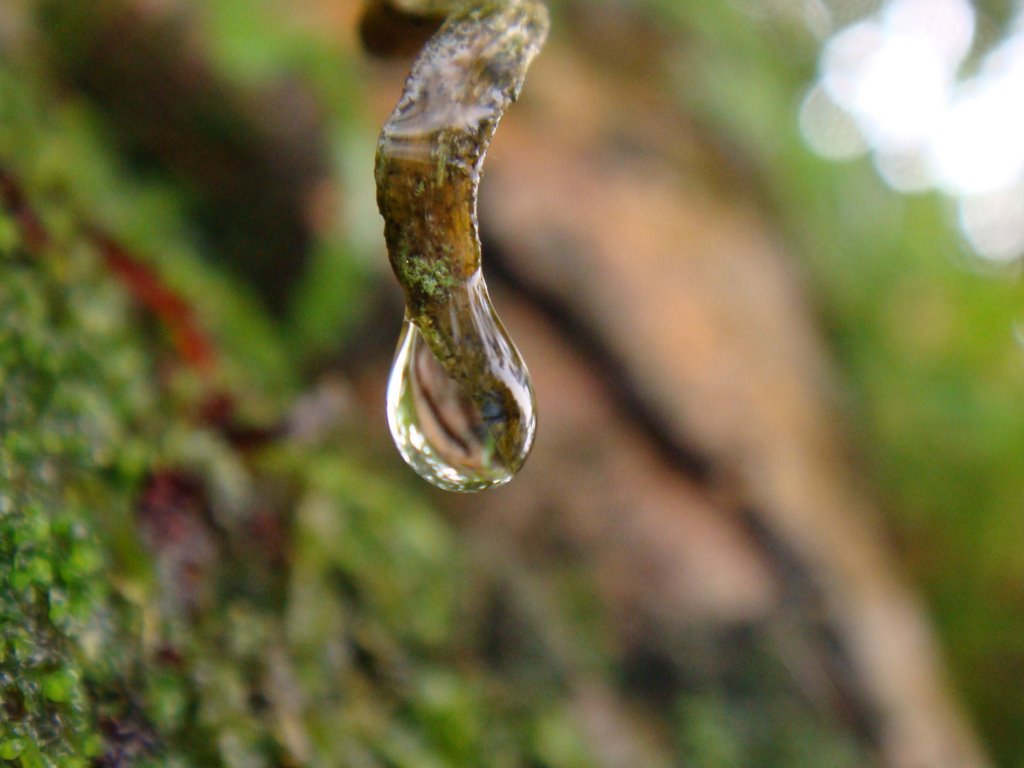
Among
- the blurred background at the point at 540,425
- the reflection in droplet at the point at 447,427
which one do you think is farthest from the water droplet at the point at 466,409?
the blurred background at the point at 540,425

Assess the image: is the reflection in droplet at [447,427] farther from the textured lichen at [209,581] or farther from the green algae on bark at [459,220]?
the textured lichen at [209,581]

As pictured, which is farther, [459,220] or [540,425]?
[540,425]

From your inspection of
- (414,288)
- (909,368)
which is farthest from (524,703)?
(909,368)

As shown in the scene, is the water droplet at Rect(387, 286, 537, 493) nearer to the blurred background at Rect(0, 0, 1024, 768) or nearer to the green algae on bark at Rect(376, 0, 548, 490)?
the green algae on bark at Rect(376, 0, 548, 490)

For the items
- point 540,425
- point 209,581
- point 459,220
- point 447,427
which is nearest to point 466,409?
point 447,427

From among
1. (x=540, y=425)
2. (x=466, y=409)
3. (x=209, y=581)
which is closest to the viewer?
(x=466, y=409)

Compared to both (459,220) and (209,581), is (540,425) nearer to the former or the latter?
(209,581)

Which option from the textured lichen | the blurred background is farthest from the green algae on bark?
the textured lichen

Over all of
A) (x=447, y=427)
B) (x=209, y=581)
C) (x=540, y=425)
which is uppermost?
(x=540, y=425)
